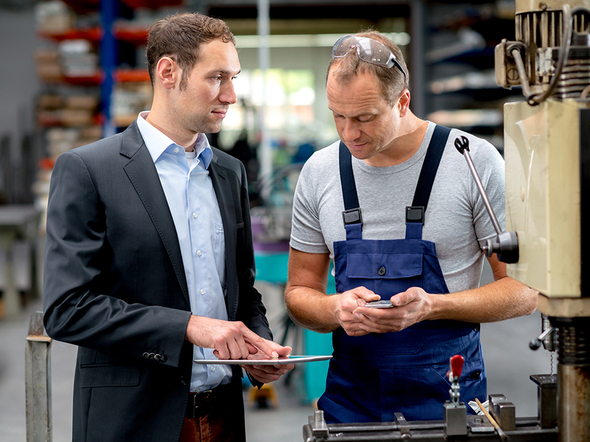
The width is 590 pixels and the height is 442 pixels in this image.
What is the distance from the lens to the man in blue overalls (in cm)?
131

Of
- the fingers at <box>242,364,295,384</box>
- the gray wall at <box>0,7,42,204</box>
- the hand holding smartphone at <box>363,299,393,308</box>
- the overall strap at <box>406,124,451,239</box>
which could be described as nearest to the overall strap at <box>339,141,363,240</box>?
the overall strap at <box>406,124,451,239</box>

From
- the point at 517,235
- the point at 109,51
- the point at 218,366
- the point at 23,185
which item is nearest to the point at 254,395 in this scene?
the point at 218,366

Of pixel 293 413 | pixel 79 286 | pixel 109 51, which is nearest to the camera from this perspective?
pixel 79 286

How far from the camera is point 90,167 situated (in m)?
1.25

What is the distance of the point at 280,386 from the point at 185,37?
2.87 m

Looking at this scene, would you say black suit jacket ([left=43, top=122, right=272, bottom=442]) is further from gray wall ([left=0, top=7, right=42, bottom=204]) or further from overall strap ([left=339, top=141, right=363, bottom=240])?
gray wall ([left=0, top=7, right=42, bottom=204])

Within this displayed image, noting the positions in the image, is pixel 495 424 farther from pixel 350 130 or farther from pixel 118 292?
pixel 118 292

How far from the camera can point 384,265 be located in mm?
1380

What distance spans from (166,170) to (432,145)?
1.98ft

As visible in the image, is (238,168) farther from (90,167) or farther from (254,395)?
(254,395)

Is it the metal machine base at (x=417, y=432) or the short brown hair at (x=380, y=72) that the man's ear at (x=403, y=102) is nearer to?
the short brown hair at (x=380, y=72)

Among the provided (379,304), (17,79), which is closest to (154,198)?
(379,304)

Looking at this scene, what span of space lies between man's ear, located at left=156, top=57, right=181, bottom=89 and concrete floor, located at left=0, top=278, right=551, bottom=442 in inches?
85.6

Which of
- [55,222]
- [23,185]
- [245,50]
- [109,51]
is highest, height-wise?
[245,50]
